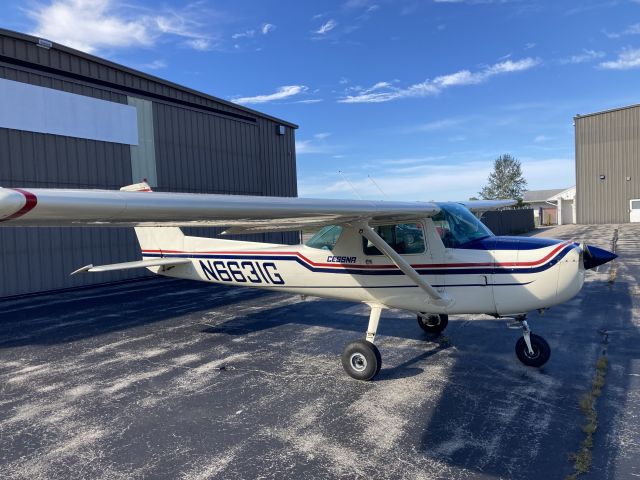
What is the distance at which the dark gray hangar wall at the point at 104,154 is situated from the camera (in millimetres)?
12945

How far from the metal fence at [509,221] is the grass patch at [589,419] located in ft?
84.4

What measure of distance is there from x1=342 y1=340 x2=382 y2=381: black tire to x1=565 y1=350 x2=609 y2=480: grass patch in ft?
7.26

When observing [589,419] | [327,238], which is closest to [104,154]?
[327,238]

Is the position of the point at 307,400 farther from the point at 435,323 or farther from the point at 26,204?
the point at 26,204

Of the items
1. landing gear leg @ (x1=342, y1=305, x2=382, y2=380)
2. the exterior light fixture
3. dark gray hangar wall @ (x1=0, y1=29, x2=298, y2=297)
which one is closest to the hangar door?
dark gray hangar wall @ (x1=0, y1=29, x2=298, y2=297)

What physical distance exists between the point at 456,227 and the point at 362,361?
84.9 inches

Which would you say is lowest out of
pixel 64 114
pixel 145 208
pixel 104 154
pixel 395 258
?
pixel 395 258

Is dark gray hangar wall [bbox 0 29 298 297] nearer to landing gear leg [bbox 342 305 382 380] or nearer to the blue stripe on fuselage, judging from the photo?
the blue stripe on fuselage

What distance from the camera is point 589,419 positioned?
4.21 meters

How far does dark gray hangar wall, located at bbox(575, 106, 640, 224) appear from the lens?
137 ft

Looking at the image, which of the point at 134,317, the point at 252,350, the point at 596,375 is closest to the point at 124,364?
the point at 252,350

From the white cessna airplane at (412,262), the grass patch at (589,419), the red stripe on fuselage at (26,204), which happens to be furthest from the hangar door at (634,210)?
the red stripe on fuselage at (26,204)

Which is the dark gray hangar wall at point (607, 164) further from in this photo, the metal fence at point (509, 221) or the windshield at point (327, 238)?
the windshield at point (327, 238)

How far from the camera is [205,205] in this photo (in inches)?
138
